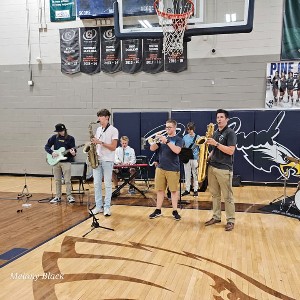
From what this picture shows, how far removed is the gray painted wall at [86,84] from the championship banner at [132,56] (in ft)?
0.72

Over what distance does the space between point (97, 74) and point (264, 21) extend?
207 inches

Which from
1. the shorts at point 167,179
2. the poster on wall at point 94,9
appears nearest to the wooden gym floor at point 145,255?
the shorts at point 167,179

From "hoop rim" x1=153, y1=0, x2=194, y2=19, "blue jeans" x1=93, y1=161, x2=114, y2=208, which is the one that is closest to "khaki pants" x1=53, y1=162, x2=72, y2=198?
"blue jeans" x1=93, y1=161, x2=114, y2=208

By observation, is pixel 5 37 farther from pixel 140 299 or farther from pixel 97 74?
pixel 140 299

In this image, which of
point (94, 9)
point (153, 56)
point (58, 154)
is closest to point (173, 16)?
point (153, 56)

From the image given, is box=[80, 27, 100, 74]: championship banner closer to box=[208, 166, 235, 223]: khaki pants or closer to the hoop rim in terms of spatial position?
the hoop rim

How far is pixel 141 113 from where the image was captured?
1018cm

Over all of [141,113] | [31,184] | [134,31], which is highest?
[134,31]

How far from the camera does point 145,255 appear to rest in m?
4.37

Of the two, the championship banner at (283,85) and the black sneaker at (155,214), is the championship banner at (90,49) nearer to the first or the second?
the championship banner at (283,85)

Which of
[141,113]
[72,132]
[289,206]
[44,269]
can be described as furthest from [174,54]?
[44,269]

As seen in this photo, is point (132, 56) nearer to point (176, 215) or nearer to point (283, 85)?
point (283, 85)

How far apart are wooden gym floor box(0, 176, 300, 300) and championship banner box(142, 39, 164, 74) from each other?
16.3ft

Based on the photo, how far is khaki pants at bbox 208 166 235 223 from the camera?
5.27m
